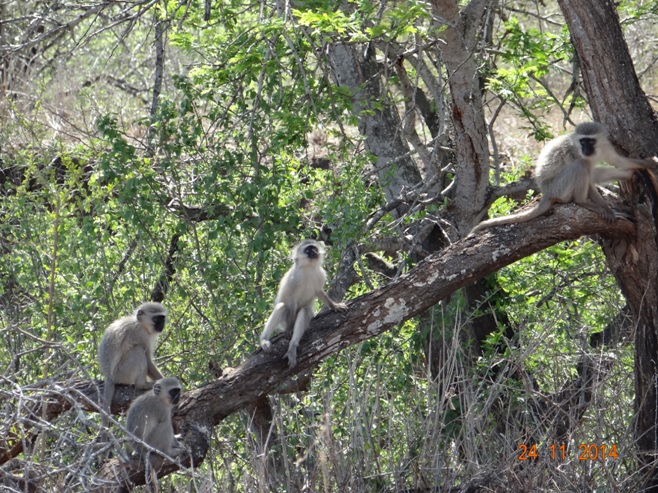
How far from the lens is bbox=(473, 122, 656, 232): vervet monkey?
6.20m

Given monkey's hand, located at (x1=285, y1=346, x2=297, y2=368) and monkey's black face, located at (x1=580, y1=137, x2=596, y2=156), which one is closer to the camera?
monkey's hand, located at (x1=285, y1=346, x2=297, y2=368)

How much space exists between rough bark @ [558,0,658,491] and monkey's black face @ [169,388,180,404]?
118 inches

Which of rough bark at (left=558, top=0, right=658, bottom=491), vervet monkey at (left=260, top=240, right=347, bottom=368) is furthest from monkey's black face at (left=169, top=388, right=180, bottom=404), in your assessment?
rough bark at (left=558, top=0, right=658, bottom=491)

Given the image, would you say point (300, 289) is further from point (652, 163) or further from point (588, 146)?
point (652, 163)

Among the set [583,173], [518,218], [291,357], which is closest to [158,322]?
[291,357]

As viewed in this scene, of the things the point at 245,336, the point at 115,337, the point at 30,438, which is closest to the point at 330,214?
the point at 245,336

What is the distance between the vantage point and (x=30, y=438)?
566 centimetres

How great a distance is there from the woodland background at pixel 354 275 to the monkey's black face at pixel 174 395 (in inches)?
3.9

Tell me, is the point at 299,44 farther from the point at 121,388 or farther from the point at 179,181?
the point at 121,388

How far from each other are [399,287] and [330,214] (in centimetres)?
126

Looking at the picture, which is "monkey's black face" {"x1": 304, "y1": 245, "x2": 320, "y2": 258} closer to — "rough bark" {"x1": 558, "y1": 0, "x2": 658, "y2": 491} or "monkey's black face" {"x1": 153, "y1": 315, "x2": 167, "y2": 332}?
"monkey's black face" {"x1": 153, "y1": 315, "x2": 167, "y2": 332}

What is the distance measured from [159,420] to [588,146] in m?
3.49
